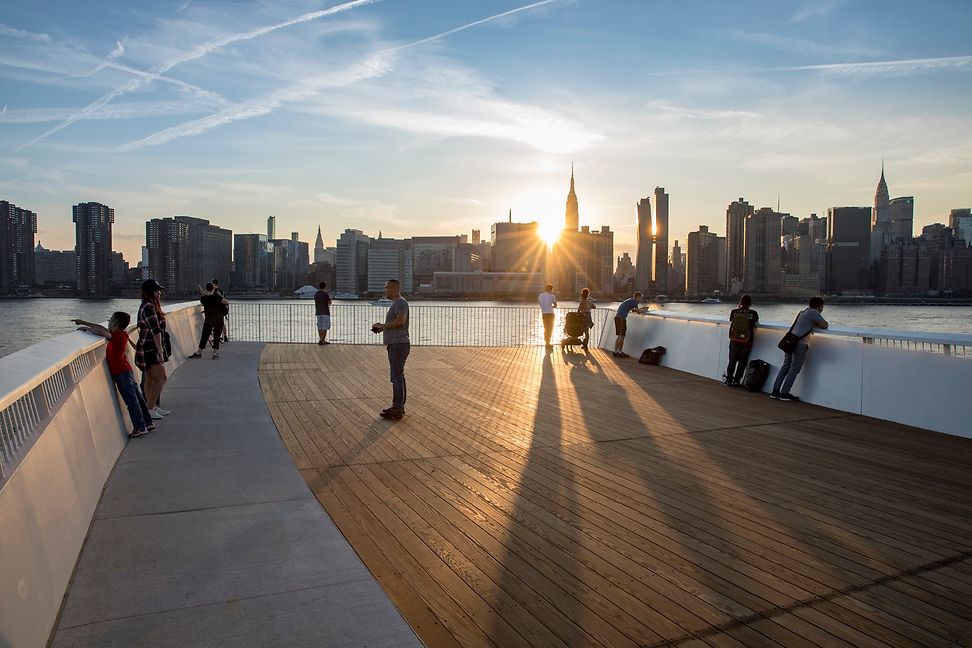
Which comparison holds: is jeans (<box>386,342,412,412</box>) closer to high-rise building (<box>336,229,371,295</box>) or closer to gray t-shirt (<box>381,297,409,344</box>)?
gray t-shirt (<box>381,297,409,344</box>)

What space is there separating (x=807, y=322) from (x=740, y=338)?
1.54 m

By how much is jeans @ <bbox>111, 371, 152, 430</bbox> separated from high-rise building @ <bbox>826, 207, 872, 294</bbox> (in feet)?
292

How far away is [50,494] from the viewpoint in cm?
327

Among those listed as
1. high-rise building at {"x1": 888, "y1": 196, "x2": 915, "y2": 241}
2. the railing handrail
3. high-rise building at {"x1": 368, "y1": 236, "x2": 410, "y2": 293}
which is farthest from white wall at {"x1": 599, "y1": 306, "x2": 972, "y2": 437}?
high-rise building at {"x1": 888, "y1": 196, "x2": 915, "y2": 241}

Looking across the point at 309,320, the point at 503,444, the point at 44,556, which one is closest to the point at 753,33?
the point at 503,444

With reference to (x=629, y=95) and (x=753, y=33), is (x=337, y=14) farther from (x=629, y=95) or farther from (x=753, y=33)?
(x=753, y=33)

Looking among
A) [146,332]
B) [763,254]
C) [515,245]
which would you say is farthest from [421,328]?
[515,245]

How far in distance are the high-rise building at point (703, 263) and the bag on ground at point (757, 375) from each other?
3415 inches

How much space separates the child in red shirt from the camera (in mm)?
5976

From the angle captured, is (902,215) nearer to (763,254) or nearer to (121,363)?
(763,254)

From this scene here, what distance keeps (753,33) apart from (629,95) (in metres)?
4.20

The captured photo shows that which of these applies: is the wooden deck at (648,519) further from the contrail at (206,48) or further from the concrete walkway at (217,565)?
the contrail at (206,48)

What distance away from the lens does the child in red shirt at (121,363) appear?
5976mm

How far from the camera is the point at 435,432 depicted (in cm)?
694
